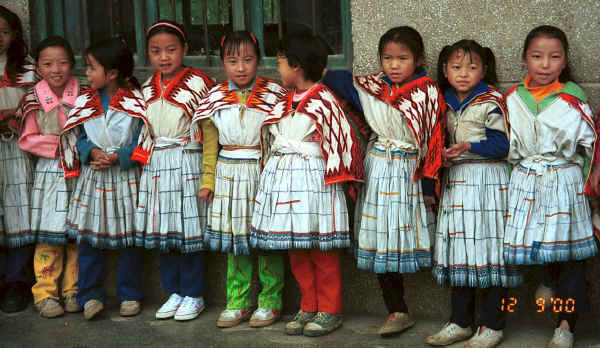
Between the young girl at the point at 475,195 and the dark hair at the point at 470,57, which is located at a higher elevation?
the dark hair at the point at 470,57

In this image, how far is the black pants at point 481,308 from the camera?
3.81 meters

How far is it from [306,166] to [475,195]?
90 cm

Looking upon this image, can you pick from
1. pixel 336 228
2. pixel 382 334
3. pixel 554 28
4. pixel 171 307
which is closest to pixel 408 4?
pixel 554 28

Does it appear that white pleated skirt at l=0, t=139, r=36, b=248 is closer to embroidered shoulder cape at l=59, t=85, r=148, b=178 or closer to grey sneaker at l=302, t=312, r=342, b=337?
embroidered shoulder cape at l=59, t=85, r=148, b=178

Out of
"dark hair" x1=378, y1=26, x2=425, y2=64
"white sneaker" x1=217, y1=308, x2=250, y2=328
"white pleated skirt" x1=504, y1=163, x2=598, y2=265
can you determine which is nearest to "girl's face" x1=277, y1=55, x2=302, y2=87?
"dark hair" x1=378, y1=26, x2=425, y2=64

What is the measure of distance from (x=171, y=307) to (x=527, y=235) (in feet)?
7.15

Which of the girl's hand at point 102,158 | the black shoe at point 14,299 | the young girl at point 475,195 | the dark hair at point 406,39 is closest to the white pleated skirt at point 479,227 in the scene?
the young girl at point 475,195

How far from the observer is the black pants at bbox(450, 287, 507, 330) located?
3814 mm

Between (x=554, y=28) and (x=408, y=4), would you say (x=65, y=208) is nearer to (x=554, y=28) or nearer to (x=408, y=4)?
(x=408, y=4)

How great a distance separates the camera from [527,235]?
3.63 m

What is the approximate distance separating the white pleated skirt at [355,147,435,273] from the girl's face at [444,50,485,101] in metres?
0.45

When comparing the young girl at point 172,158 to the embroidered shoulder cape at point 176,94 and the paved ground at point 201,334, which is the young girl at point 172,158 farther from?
the paved ground at point 201,334

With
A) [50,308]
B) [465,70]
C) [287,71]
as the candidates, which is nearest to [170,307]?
[50,308]

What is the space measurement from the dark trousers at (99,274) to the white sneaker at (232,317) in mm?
653
